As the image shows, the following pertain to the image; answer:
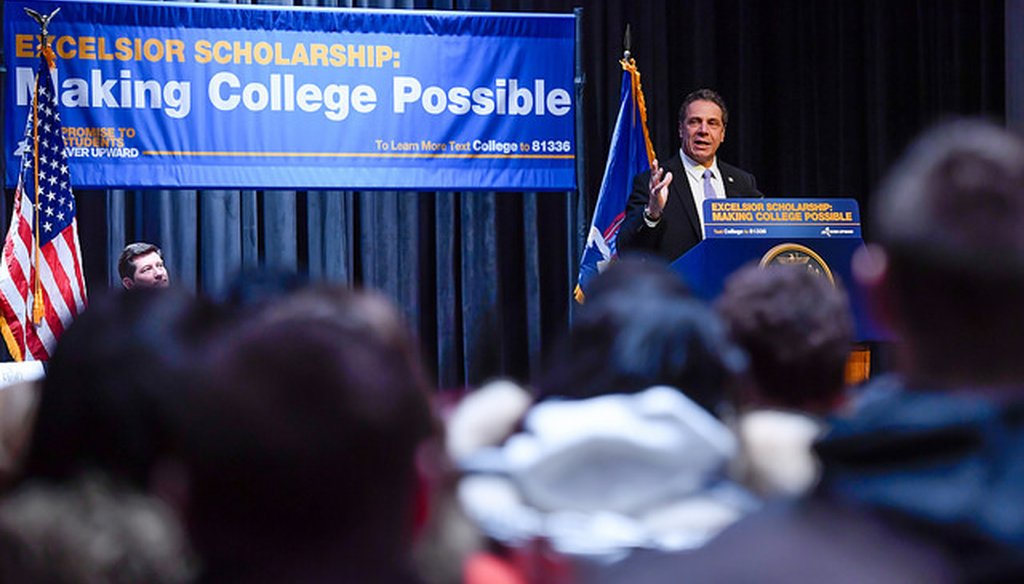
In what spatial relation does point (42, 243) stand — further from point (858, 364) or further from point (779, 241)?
point (858, 364)

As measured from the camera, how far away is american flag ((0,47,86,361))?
16.6ft

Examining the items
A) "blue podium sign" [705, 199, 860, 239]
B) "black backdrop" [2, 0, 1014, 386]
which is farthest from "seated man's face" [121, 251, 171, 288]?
"blue podium sign" [705, 199, 860, 239]

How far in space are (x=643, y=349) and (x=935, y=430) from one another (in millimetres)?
567

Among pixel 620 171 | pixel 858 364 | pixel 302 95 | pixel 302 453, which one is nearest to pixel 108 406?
pixel 302 453

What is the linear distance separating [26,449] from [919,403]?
0.83m

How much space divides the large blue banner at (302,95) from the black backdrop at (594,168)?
4.21 ft

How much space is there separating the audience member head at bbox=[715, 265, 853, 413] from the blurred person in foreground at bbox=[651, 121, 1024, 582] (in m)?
0.83

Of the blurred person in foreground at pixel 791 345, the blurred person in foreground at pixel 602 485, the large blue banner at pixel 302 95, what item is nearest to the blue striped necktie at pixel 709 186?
the large blue banner at pixel 302 95

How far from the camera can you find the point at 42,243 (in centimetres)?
523

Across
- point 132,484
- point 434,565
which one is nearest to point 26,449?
point 132,484

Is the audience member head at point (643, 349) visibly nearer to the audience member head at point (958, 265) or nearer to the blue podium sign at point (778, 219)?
the audience member head at point (958, 265)

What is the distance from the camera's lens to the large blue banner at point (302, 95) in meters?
5.46

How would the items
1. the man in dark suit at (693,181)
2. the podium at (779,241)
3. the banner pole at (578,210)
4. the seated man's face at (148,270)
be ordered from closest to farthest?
the podium at (779,241) → the man in dark suit at (693,181) → the seated man's face at (148,270) → the banner pole at (578,210)

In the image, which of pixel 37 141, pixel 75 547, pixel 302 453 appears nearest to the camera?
pixel 302 453
